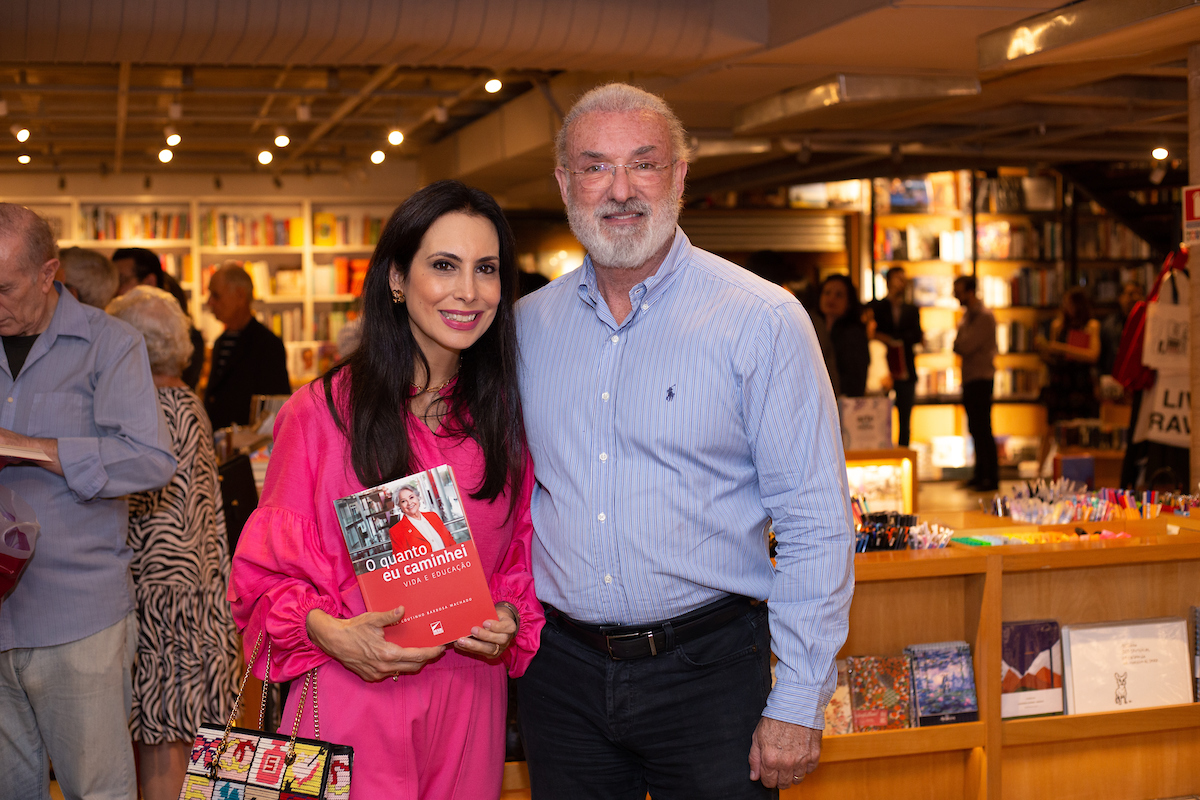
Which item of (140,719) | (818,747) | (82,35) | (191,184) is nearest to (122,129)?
(191,184)

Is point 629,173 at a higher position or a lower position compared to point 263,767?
higher

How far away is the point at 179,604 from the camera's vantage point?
3.28 m

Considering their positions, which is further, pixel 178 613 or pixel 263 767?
pixel 178 613

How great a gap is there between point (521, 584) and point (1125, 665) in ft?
6.84

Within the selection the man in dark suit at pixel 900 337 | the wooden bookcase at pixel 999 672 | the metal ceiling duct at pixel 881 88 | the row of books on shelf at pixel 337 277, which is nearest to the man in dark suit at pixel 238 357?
the metal ceiling duct at pixel 881 88

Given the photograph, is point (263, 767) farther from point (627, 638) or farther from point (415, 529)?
point (627, 638)

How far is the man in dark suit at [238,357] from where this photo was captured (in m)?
6.04

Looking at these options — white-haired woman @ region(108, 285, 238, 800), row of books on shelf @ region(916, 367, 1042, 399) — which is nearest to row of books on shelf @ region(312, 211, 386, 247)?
row of books on shelf @ region(916, 367, 1042, 399)

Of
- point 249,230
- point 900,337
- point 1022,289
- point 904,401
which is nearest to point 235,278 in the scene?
point 249,230

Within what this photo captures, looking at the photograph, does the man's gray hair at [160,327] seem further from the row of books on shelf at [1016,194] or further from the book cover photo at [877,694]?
the row of books on shelf at [1016,194]

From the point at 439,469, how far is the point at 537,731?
23.0 inches

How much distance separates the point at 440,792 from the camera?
76.9 inches

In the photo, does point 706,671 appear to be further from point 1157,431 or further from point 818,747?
point 1157,431

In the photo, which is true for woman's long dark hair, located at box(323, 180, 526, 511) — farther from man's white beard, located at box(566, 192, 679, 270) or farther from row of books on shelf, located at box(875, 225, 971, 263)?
row of books on shelf, located at box(875, 225, 971, 263)
